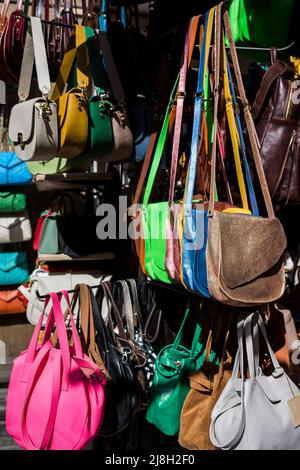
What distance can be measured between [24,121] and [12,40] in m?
0.38

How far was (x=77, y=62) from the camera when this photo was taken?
1969 millimetres

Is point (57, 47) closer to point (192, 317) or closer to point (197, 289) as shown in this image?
point (197, 289)

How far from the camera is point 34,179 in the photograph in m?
2.79

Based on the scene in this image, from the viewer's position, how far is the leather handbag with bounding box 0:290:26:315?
2836 millimetres

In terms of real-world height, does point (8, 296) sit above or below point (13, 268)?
below

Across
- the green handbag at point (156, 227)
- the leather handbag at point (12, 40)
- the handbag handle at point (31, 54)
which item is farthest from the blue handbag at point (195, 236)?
the leather handbag at point (12, 40)

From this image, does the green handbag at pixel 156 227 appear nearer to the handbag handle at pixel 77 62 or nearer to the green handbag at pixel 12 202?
the handbag handle at pixel 77 62

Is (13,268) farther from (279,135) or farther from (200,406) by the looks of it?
(279,135)

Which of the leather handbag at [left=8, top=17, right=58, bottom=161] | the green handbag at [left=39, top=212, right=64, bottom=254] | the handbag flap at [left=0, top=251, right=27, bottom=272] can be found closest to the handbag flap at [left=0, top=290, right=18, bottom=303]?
the handbag flap at [left=0, top=251, right=27, bottom=272]

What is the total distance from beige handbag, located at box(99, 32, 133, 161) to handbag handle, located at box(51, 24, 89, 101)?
0.08 meters

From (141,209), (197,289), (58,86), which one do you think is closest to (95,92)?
(58,86)

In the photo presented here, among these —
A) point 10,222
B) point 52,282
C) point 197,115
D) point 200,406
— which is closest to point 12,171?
point 10,222

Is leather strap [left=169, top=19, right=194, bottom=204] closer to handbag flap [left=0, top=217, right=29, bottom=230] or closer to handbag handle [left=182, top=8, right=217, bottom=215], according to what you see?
handbag handle [left=182, top=8, right=217, bottom=215]

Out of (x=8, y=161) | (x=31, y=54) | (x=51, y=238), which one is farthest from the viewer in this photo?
(x=8, y=161)
